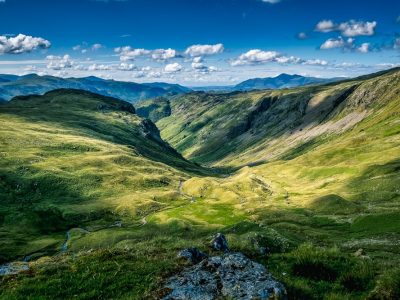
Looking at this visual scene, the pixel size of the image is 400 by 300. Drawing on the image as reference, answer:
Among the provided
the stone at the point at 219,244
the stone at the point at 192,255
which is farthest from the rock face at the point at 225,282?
the stone at the point at 219,244

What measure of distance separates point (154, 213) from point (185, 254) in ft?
521

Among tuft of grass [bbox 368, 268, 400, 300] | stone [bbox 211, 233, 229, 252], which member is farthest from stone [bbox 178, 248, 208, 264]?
tuft of grass [bbox 368, 268, 400, 300]

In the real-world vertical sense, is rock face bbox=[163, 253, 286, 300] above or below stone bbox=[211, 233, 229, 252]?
above

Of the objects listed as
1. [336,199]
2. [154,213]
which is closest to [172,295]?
[336,199]

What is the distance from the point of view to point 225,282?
18.9 metres

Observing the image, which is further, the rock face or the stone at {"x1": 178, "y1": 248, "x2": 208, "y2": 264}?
the stone at {"x1": 178, "y1": 248, "x2": 208, "y2": 264}

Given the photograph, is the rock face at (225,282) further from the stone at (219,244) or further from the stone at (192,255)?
the stone at (219,244)

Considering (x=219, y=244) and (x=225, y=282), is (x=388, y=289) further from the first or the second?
(x=219, y=244)

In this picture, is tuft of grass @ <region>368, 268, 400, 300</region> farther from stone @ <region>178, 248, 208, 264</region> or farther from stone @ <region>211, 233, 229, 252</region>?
stone @ <region>211, 233, 229, 252</region>

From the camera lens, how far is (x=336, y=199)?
144125 millimetres

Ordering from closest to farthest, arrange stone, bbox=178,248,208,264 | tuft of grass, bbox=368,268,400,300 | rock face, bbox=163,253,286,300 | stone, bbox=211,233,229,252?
1. tuft of grass, bbox=368,268,400,300
2. rock face, bbox=163,253,286,300
3. stone, bbox=178,248,208,264
4. stone, bbox=211,233,229,252

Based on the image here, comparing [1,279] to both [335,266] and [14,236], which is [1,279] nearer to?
[335,266]

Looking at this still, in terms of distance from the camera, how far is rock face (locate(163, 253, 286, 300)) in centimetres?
1756

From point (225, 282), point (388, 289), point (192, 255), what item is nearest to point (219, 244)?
point (192, 255)
